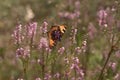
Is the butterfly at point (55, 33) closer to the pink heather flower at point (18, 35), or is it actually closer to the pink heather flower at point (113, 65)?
the pink heather flower at point (18, 35)

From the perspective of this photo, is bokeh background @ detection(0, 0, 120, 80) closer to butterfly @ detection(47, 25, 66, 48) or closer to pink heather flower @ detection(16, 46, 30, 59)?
butterfly @ detection(47, 25, 66, 48)

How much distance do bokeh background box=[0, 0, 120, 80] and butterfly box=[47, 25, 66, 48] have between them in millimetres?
108

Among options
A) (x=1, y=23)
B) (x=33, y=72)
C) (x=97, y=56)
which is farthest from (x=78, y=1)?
(x=33, y=72)

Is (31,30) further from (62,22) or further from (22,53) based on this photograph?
(62,22)

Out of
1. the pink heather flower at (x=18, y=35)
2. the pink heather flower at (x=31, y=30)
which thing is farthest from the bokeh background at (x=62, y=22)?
the pink heather flower at (x=18, y=35)

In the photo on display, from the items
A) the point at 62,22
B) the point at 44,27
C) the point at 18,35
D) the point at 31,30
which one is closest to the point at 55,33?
the point at 44,27

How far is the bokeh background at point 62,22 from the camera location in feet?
19.2

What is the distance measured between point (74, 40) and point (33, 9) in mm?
5250

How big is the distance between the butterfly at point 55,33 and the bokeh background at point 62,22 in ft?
0.35

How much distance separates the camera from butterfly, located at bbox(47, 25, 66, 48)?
4055 millimetres

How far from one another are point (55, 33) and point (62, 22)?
3.15 metres

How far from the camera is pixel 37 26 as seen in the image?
13.7 ft

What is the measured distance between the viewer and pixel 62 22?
23.6ft

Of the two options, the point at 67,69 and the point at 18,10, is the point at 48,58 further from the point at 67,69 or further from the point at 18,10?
the point at 18,10
